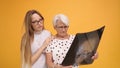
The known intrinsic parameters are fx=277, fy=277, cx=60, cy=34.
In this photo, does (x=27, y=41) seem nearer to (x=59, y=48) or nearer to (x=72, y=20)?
(x=59, y=48)

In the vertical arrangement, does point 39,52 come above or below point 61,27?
below

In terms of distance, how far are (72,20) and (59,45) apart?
2.20ft

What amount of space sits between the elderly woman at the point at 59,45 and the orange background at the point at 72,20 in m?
0.59

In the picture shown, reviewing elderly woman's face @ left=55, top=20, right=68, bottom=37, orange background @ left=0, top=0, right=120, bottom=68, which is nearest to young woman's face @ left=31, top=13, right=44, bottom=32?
elderly woman's face @ left=55, top=20, right=68, bottom=37

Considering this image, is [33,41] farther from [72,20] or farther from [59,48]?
[72,20]

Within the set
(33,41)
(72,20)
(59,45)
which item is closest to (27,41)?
(33,41)

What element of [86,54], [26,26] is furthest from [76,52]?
[26,26]

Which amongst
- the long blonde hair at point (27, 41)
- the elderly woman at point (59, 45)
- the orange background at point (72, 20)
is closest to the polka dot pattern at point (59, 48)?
the elderly woman at point (59, 45)

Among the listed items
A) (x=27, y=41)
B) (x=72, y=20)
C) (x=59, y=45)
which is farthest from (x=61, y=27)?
(x=72, y=20)

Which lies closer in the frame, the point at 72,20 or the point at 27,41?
the point at 27,41

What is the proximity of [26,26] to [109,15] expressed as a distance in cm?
88

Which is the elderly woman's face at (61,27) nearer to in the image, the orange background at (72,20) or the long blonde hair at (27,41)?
the long blonde hair at (27,41)

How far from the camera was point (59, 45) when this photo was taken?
1.59 metres

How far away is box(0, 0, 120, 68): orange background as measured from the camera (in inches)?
86.9
